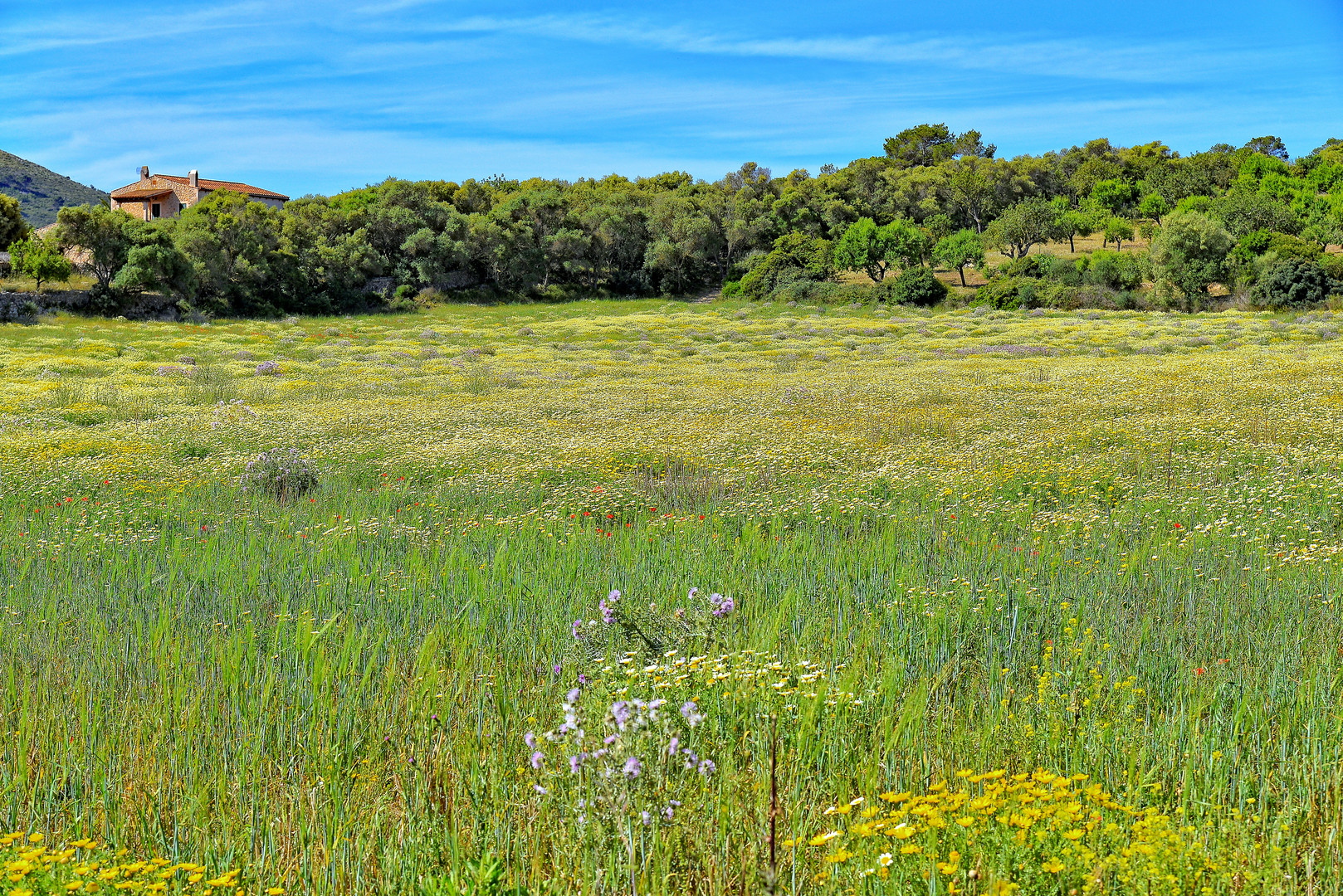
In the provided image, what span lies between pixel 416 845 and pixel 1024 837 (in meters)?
2.19

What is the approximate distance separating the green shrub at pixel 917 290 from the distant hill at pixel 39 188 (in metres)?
148

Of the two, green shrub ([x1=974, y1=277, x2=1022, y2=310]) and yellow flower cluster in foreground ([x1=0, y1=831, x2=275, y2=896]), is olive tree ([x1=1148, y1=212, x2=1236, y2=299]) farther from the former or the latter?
yellow flower cluster in foreground ([x1=0, y1=831, x2=275, y2=896])

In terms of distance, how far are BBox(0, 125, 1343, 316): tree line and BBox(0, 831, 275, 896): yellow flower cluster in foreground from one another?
2480 inches

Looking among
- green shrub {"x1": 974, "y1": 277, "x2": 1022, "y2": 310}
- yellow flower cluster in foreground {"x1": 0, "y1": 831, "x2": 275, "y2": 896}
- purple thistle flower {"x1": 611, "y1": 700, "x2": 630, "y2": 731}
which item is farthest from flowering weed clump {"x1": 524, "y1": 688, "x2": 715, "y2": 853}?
green shrub {"x1": 974, "y1": 277, "x2": 1022, "y2": 310}

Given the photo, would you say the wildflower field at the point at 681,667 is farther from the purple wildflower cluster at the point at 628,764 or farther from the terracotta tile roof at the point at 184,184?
the terracotta tile roof at the point at 184,184

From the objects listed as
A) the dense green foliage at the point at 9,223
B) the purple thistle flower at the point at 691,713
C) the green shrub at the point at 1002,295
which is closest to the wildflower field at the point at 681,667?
the purple thistle flower at the point at 691,713

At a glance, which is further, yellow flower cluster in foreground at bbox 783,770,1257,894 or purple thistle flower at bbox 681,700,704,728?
purple thistle flower at bbox 681,700,704,728

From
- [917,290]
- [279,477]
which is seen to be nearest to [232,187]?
[917,290]

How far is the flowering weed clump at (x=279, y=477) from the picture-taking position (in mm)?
11852

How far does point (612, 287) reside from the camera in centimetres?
8694

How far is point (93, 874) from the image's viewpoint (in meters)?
3.04

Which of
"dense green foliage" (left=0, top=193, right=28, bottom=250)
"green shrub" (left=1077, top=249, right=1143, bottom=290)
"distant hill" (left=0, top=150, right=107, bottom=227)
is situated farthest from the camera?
"distant hill" (left=0, top=150, right=107, bottom=227)

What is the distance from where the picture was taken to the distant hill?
158 meters

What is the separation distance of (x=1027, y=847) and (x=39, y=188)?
688 ft
